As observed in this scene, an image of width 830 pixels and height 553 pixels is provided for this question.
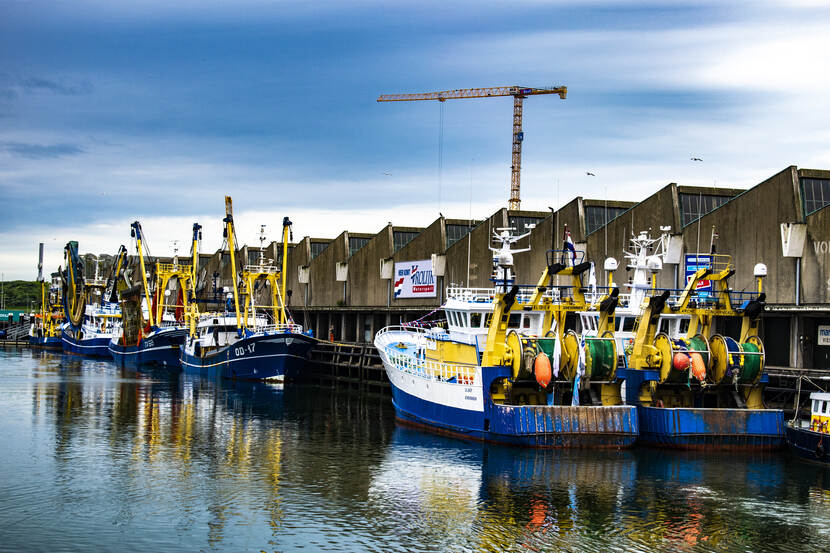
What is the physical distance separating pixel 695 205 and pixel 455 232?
2073 cm

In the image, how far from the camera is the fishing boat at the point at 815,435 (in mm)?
28438

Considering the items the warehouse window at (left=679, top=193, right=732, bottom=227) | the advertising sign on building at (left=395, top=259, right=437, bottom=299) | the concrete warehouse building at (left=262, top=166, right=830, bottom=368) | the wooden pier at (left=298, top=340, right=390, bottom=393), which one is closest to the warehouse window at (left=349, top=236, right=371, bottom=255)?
the concrete warehouse building at (left=262, top=166, right=830, bottom=368)

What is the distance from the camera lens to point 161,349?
77.9m

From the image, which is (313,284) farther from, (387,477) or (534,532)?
(534,532)

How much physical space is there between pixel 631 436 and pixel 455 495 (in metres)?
8.75

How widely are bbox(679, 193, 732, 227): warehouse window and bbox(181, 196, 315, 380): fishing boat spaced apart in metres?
26.4

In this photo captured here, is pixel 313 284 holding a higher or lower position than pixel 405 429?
higher

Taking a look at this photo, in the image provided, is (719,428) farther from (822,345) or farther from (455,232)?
(455,232)

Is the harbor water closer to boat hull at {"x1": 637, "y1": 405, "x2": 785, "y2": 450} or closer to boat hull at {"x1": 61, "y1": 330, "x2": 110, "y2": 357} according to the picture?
boat hull at {"x1": 637, "y1": 405, "x2": 785, "y2": 450}

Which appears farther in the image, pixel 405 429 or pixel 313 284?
pixel 313 284

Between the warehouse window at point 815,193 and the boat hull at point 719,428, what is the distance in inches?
450

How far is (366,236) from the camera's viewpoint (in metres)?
76.8

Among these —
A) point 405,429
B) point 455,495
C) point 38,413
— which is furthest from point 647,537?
point 38,413

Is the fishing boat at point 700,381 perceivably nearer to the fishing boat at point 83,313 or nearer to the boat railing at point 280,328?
the boat railing at point 280,328
